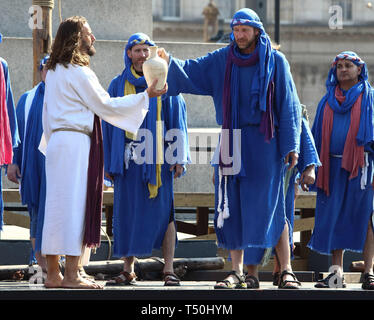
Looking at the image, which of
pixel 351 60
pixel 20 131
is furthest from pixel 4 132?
pixel 351 60

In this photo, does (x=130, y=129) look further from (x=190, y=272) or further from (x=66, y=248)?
(x=190, y=272)

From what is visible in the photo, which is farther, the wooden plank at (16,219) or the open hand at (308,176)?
the wooden plank at (16,219)

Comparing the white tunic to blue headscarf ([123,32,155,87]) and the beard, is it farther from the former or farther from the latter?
blue headscarf ([123,32,155,87])

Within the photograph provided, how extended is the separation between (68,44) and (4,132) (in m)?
1.40

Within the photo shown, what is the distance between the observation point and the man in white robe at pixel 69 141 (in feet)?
23.5

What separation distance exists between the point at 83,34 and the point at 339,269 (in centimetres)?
282

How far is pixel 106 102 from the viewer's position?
7230 millimetres

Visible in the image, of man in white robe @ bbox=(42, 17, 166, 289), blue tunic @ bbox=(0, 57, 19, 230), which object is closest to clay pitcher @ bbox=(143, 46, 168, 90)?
man in white robe @ bbox=(42, 17, 166, 289)

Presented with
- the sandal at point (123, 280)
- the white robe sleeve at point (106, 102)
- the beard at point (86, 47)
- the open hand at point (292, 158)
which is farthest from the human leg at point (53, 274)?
the open hand at point (292, 158)

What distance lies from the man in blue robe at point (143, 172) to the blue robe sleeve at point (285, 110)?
1.21 meters

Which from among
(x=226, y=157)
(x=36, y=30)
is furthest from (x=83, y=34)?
(x=36, y=30)

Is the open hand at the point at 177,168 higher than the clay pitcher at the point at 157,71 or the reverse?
the reverse

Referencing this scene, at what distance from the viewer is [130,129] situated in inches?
289

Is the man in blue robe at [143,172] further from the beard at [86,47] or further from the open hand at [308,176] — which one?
the beard at [86,47]
